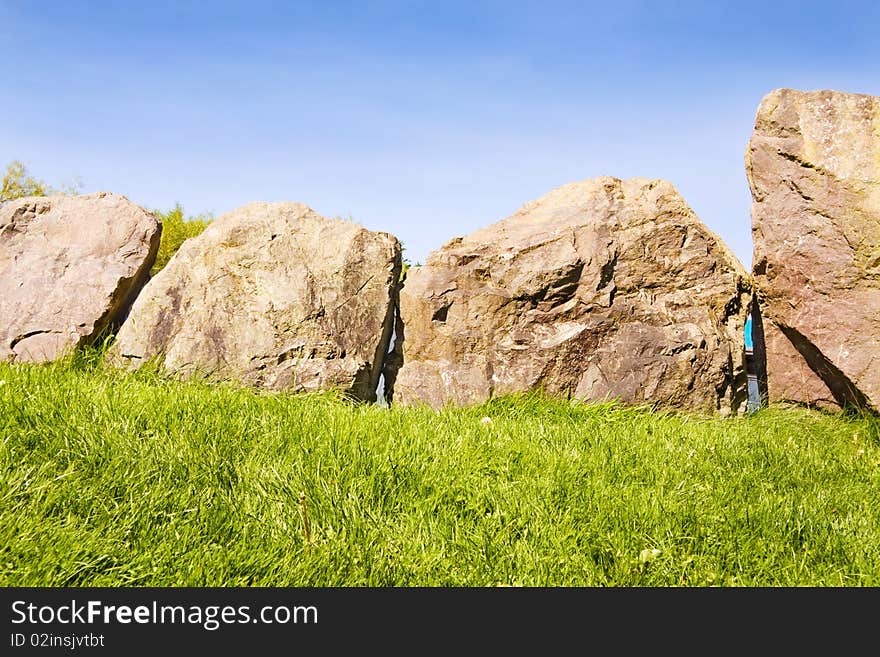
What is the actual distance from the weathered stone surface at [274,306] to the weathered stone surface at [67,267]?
0.23m

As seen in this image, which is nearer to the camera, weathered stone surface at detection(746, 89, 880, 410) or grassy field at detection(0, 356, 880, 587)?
grassy field at detection(0, 356, 880, 587)

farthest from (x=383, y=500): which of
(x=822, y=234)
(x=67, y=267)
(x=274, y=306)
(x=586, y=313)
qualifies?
(x=822, y=234)

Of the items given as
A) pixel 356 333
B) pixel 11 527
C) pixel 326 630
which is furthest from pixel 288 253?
pixel 326 630

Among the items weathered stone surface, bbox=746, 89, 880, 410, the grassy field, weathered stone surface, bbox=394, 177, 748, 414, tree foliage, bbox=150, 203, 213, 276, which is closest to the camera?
the grassy field

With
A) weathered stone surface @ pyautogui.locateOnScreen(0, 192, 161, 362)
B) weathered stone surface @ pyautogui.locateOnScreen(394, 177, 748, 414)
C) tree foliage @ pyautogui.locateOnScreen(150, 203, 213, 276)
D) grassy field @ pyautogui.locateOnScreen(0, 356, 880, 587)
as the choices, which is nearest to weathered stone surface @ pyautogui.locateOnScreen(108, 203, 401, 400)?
weathered stone surface @ pyautogui.locateOnScreen(0, 192, 161, 362)

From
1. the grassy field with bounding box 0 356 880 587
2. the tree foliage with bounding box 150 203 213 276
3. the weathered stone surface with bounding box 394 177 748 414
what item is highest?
Result: the tree foliage with bounding box 150 203 213 276

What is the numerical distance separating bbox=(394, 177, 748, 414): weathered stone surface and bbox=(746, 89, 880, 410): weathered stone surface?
46 cm

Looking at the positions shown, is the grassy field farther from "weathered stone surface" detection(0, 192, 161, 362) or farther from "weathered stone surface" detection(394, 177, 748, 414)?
"weathered stone surface" detection(394, 177, 748, 414)

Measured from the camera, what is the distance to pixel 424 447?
12.9 ft

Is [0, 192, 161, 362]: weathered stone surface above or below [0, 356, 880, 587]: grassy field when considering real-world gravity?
above

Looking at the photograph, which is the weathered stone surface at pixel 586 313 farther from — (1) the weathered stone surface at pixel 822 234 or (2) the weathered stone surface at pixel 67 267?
(2) the weathered stone surface at pixel 67 267

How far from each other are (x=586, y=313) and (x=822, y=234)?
5.89 ft

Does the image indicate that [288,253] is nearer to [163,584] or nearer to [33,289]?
[33,289]

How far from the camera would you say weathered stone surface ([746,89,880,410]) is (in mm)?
5328
